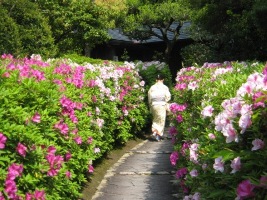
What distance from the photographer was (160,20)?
21.5m

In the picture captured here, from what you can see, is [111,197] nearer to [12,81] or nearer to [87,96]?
[87,96]

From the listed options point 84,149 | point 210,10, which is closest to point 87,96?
point 84,149

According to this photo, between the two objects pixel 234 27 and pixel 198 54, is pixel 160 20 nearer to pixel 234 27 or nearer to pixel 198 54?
pixel 198 54

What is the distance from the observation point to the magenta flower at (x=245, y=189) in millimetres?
2227

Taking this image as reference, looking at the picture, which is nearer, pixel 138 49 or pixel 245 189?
pixel 245 189

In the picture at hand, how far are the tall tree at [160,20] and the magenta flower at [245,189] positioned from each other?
18.5m

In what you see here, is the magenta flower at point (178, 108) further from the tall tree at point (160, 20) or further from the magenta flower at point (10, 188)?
the tall tree at point (160, 20)

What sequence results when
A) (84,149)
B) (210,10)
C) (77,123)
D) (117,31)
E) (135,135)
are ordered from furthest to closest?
(117,31)
(210,10)
(135,135)
(84,149)
(77,123)

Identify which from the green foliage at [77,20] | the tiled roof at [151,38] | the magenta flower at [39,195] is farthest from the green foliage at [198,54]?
the magenta flower at [39,195]

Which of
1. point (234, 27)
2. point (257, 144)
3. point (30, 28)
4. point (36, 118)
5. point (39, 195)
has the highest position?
point (30, 28)

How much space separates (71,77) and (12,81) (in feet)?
7.10

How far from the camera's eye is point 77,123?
536cm

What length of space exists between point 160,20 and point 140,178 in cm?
1527

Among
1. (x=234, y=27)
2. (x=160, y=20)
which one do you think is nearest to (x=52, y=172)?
(x=234, y=27)
